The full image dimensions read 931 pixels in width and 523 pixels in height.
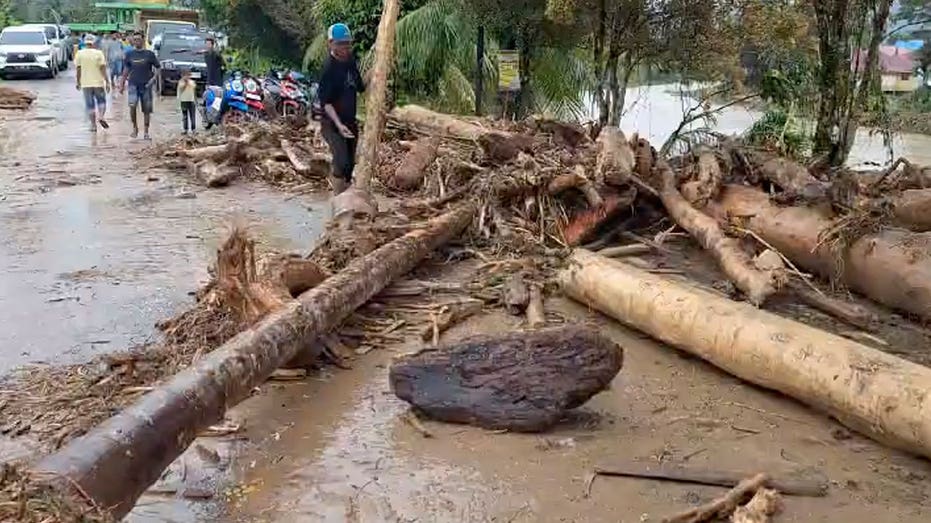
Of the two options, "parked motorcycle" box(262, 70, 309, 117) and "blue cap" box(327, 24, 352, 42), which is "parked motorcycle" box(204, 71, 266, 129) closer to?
"parked motorcycle" box(262, 70, 309, 117)

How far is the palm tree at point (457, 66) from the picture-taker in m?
16.9

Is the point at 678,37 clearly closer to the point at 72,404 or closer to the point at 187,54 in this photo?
the point at 72,404

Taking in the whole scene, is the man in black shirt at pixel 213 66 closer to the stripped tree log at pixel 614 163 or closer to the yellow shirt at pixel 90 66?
the yellow shirt at pixel 90 66

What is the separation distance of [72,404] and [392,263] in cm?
266

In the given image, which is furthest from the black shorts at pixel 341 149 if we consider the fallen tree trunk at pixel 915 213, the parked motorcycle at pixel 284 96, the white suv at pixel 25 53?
the white suv at pixel 25 53

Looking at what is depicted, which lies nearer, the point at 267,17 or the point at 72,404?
the point at 72,404

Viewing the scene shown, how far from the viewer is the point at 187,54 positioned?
2759 centimetres

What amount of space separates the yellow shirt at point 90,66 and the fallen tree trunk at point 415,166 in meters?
7.91

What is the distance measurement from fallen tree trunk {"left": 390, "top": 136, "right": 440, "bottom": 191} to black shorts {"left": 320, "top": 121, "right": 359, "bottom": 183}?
1200 millimetres

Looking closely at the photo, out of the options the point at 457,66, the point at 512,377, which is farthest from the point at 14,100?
the point at 512,377

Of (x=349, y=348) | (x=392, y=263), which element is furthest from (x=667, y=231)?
(x=349, y=348)

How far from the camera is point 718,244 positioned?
25.2 feet

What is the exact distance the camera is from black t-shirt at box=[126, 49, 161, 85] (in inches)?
656

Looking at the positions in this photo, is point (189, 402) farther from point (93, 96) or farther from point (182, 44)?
point (182, 44)
